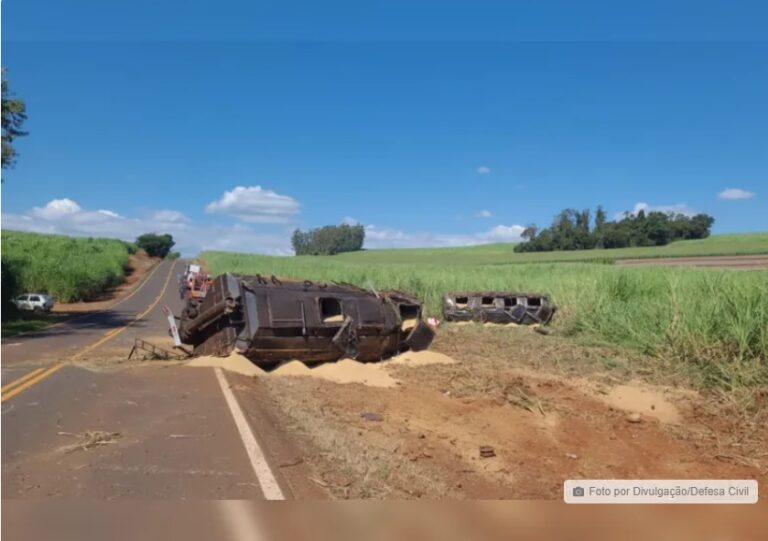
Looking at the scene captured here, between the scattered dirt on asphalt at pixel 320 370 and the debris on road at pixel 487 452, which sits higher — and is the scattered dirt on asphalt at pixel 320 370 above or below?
above

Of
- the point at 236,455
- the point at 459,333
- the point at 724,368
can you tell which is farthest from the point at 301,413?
the point at 459,333

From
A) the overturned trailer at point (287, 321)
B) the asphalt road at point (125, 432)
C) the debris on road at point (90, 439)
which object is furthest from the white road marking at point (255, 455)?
the overturned trailer at point (287, 321)

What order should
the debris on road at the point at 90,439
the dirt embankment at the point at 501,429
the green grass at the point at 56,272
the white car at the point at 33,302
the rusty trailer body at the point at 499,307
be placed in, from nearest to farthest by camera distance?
the dirt embankment at the point at 501,429 → the debris on road at the point at 90,439 → the rusty trailer body at the point at 499,307 → the white car at the point at 33,302 → the green grass at the point at 56,272

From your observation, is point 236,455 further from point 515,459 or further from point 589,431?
point 589,431

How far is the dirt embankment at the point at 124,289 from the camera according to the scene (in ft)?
107

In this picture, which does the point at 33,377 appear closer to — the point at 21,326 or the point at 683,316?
the point at 683,316

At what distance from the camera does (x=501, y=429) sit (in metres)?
7.12

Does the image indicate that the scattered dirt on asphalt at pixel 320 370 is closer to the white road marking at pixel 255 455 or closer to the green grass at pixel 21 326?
the white road marking at pixel 255 455

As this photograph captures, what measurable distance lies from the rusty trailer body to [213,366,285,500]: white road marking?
43.7 ft

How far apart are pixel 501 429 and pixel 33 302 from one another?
984 inches

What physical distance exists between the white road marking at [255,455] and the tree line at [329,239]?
86.8 inches

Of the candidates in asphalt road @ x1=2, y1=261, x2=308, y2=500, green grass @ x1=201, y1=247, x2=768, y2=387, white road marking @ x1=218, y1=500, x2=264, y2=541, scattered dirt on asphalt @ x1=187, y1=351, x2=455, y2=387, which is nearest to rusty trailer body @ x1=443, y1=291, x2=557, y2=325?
green grass @ x1=201, y1=247, x2=768, y2=387

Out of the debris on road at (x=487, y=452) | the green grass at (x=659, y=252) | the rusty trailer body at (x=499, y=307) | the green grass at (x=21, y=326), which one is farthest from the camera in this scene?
the green grass at (x=659, y=252)

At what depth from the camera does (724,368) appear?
347 inches
